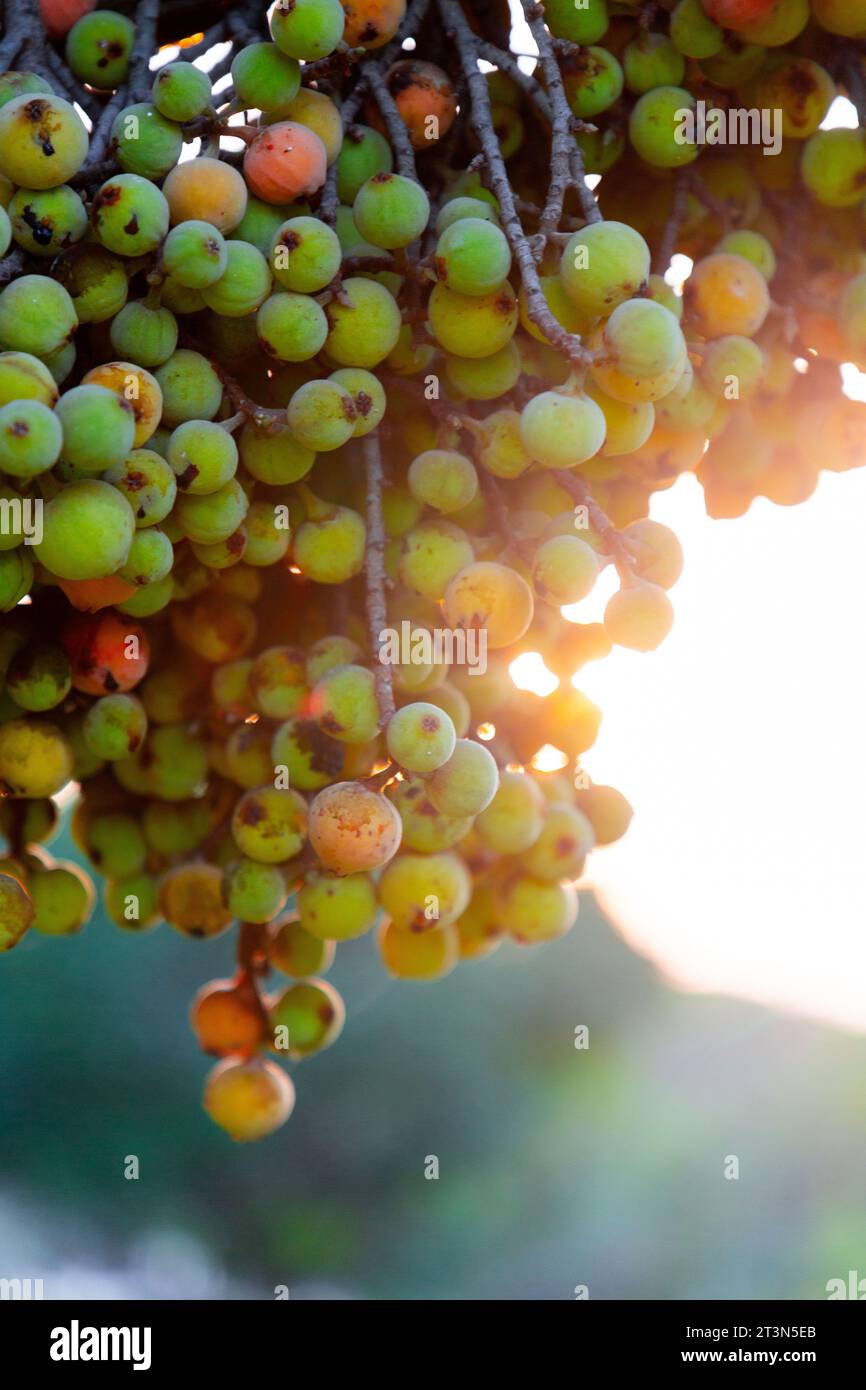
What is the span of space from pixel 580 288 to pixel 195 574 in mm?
291

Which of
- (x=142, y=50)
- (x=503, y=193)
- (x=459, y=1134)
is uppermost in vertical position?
(x=142, y=50)

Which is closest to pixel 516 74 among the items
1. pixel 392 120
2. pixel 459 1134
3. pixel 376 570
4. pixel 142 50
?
pixel 392 120

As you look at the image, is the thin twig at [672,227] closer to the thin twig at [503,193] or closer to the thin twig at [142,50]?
the thin twig at [503,193]

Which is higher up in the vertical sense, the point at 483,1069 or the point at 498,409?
the point at 498,409

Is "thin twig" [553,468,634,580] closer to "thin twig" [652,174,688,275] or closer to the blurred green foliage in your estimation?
"thin twig" [652,174,688,275]

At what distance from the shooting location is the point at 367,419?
0.74 meters

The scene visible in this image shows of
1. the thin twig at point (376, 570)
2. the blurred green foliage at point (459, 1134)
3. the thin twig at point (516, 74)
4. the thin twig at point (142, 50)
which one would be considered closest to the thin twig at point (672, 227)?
the thin twig at point (516, 74)

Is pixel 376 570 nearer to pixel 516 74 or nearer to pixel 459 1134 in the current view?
pixel 516 74

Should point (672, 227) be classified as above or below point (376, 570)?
above

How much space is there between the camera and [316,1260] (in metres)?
2.60

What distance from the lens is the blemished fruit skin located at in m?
0.70
